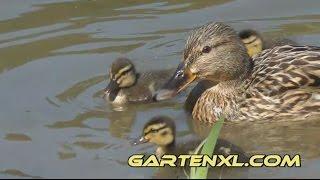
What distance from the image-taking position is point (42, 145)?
24.3 ft

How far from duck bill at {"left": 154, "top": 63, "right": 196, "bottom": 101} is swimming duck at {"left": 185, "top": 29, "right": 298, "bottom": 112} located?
0.35 m

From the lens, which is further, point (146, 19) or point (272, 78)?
point (146, 19)

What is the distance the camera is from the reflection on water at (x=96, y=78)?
718cm

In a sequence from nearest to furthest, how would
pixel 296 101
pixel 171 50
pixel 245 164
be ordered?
1. pixel 245 164
2. pixel 296 101
3. pixel 171 50

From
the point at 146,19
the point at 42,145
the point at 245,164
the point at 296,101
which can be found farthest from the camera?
the point at 146,19

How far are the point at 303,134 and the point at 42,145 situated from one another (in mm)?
2029

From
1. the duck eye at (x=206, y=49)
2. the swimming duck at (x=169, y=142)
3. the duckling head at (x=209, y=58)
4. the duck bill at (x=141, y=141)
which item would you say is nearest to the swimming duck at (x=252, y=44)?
the duckling head at (x=209, y=58)

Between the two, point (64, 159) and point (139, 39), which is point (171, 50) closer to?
point (139, 39)

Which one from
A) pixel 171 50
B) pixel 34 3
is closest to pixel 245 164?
pixel 171 50

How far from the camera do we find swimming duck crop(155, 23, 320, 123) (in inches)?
312

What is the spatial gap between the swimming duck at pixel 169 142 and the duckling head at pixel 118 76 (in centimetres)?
138

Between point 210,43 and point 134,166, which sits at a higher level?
point 210,43

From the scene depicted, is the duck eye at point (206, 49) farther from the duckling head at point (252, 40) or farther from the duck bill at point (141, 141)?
the duck bill at point (141, 141)

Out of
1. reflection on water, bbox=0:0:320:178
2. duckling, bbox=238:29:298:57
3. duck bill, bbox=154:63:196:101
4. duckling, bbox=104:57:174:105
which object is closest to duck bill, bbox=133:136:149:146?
reflection on water, bbox=0:0:320:178
